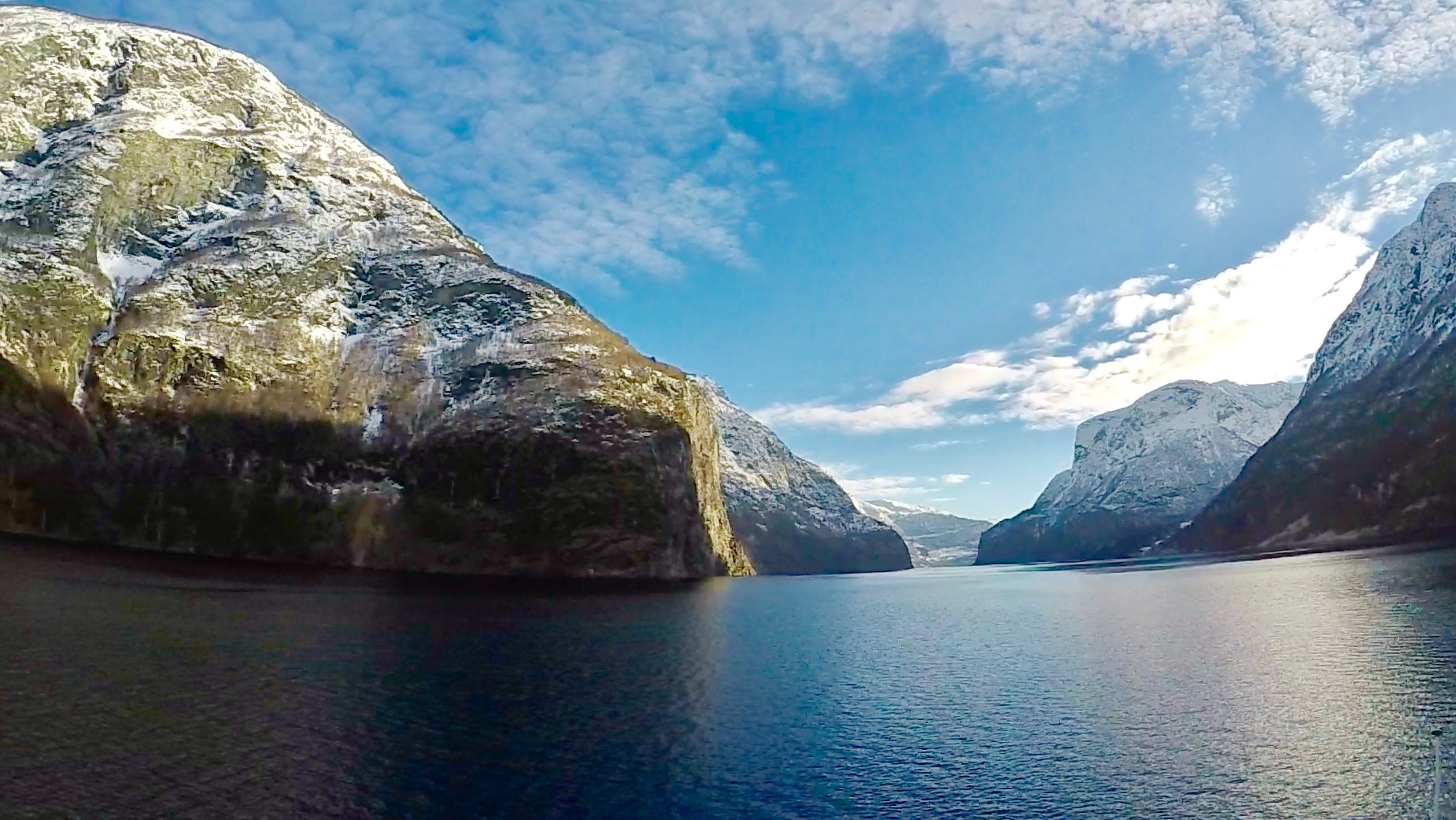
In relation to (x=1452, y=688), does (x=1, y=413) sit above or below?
above

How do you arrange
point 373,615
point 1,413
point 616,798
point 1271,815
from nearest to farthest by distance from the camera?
1. point 1271,815
2. point 616,798
3. point 373,615
4. point 1,413

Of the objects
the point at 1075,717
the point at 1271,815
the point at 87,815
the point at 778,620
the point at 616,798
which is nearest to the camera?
the point at 87,815

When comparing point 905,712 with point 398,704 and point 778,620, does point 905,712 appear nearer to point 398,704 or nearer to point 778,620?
point 398,704

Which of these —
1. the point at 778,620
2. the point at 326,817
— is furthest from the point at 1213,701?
the point at 778,620

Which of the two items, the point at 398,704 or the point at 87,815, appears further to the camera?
the point at 398,704

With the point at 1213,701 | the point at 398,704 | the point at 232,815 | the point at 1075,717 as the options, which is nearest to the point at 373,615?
the point at 398,704

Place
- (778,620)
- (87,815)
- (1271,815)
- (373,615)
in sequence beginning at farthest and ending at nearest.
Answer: (778,620) < (373,615) < (1271,815) < (87,815)

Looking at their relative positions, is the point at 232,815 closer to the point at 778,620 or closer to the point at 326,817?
the point at 326,817
